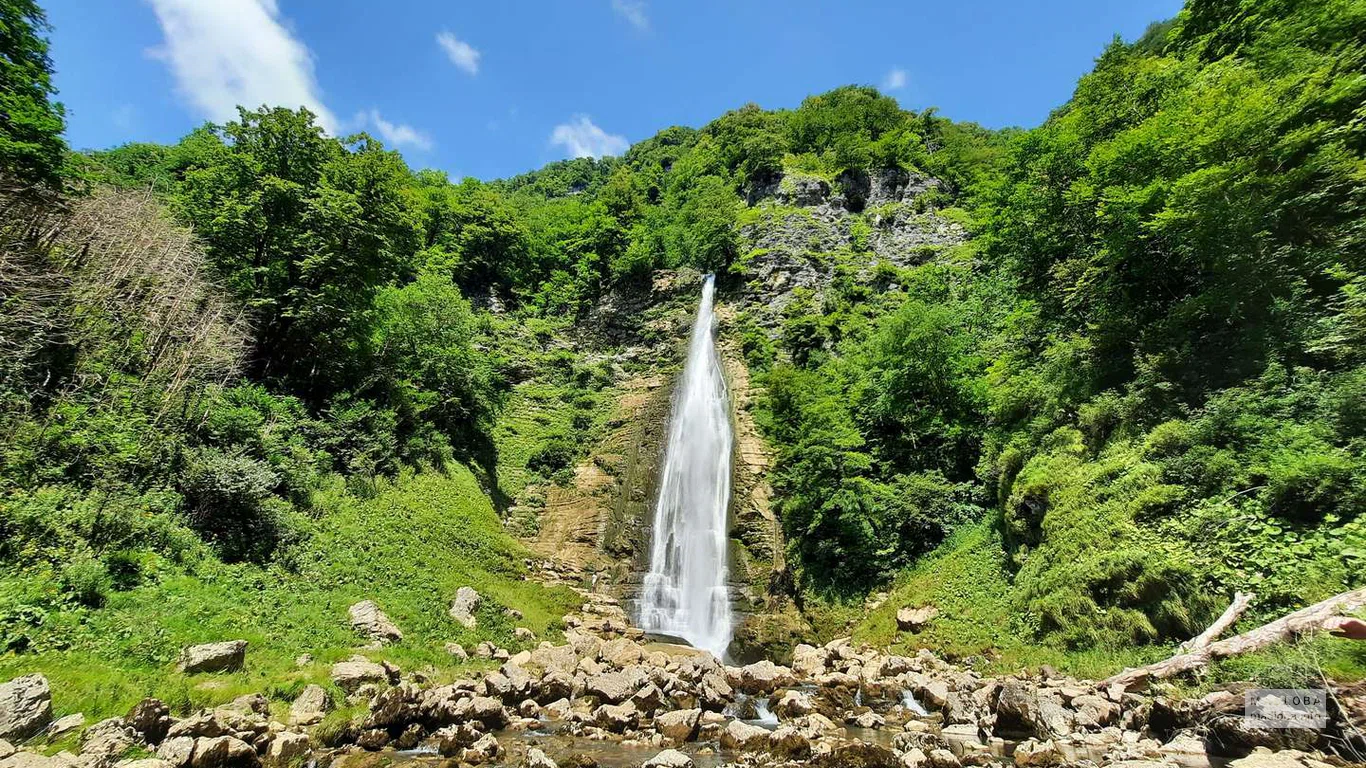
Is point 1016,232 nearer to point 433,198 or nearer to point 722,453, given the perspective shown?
point 722,453

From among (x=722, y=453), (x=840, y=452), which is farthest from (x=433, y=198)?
(x=840, y=452)

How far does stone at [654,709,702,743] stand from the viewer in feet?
34.4

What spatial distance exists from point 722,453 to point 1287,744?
2210cm

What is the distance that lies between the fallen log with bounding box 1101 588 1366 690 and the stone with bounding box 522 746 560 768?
31.6 ft

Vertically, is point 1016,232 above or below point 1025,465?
above

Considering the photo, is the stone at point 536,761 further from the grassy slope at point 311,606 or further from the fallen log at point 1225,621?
the fallen log at point 1225,621

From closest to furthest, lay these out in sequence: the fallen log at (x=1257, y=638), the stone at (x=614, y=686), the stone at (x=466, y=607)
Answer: the fallen log at (x=1257, y=638), the stone at (x=614, y=686), the stone at (x=466, y=607)

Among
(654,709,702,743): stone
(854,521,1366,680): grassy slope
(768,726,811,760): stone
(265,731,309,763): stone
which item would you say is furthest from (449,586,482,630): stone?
(854,521,1366,680): grassy slope

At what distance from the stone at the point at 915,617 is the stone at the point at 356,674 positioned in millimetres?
13954

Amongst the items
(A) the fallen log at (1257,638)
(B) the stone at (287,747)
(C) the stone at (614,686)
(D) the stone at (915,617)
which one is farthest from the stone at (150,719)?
(D) the stone at (915,617)

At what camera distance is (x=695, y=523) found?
25328 millimetres

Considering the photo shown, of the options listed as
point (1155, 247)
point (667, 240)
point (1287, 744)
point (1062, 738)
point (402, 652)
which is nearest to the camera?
point (1287, 744)

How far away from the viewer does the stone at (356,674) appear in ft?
33.6

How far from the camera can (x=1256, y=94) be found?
1136 centimetres
